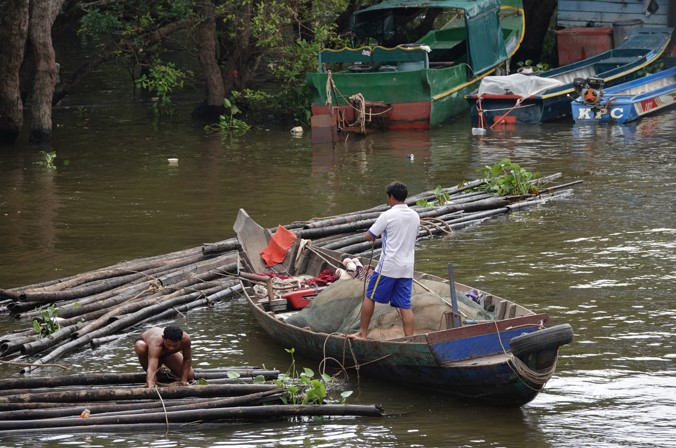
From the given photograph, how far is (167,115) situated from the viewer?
29.7m

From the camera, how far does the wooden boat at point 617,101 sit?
83.4ft

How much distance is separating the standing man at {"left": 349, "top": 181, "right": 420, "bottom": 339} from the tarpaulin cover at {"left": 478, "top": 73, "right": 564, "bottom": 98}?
16.6 metres

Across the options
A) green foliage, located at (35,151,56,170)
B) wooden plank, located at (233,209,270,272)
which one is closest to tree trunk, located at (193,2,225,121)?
green foliage, located at (35,151,56,170)

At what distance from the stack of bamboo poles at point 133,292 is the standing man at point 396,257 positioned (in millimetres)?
3099

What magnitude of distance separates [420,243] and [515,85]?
11.8 m

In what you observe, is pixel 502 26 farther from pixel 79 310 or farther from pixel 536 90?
pixel 79 310

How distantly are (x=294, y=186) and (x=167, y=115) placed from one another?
10.7 m

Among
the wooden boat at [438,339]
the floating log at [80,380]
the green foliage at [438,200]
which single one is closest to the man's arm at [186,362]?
the floating log at [80,380]

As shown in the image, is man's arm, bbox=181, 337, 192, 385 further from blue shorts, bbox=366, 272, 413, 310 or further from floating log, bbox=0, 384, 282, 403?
blue shorts, bbox=366, 272, 413, 310

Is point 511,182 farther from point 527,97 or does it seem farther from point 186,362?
point 186,362

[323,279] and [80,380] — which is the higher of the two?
[323,279]

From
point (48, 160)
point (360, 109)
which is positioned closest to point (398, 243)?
point (48, 160)

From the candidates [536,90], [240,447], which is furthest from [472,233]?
[536,90]

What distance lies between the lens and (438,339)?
9258mm
